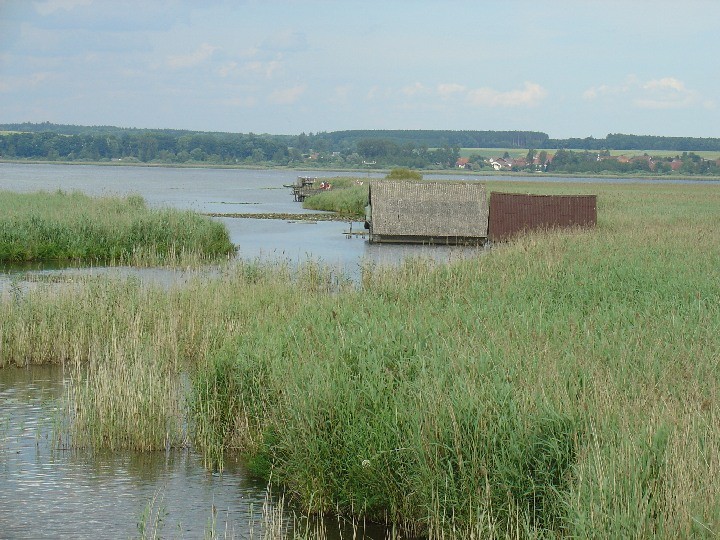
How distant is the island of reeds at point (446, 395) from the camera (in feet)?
23.9

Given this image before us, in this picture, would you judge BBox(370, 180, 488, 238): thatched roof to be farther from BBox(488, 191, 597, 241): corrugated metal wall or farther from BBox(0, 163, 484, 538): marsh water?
BBox(0, 163, 484, 538): marsh water

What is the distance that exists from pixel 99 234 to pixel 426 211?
13.6m

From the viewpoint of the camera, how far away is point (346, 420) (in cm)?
909

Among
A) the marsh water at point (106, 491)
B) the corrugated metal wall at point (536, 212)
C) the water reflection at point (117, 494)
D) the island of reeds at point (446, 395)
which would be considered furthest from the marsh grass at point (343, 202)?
the water reflection at point (117, 494)

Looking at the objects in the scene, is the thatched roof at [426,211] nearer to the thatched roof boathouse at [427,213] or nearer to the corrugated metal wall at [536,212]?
the thatched roof boathouse at [427,213]

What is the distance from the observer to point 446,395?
8.52m

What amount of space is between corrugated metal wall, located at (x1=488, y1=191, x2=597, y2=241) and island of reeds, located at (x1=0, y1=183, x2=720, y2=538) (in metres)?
19.2

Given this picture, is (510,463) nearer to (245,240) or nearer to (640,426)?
(640,426)

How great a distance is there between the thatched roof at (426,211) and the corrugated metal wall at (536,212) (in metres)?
1.02

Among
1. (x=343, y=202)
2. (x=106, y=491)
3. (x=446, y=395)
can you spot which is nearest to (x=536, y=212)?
(x=343, y=202)

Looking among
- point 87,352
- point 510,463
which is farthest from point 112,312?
point 510,463

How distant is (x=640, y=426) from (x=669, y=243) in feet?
48.5

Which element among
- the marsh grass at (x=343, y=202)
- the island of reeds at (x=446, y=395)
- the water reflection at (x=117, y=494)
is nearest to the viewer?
the island of reeds at (x=446, y=395)

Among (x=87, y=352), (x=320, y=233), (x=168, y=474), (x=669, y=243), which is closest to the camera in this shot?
(x=168, y=474)
